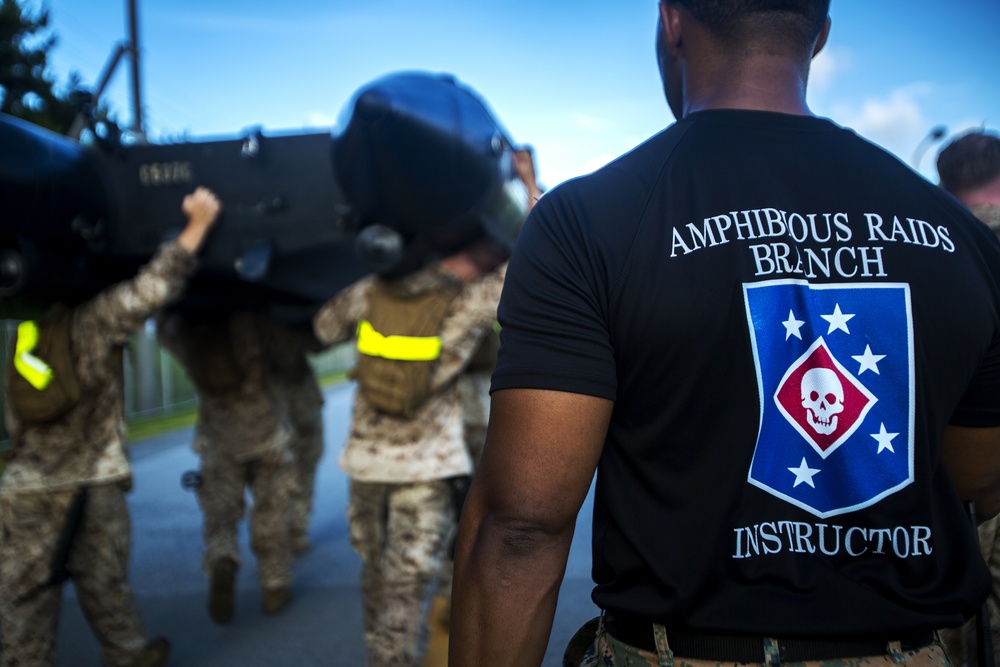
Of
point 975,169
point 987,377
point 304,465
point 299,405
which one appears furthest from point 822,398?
point 304,465

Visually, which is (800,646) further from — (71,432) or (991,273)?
(71,432)

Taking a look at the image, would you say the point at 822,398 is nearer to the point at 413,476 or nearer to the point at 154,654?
the point at 413,476

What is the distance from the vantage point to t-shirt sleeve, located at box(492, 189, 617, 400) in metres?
1.09

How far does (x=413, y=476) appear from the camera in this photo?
3.27m

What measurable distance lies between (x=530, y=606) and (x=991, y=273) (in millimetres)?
856

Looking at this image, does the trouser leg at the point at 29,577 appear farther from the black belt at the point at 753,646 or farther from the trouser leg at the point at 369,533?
the black belt at the point at 753,646

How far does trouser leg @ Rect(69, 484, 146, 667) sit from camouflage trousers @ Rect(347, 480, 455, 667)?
1053mm

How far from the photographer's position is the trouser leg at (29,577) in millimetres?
3193

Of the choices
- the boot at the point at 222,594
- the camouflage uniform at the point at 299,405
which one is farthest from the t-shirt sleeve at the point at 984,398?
the camouflage uniform at the point at 299,405

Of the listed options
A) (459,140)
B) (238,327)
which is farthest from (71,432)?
(459,140)

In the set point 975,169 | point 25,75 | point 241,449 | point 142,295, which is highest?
point 25,75

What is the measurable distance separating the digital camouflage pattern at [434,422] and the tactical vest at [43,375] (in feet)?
4.02

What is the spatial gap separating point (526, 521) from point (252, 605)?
13.1 feet

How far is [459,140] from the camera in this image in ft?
10.5
